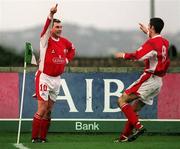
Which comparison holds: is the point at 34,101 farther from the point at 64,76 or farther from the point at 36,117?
the point at 36,117

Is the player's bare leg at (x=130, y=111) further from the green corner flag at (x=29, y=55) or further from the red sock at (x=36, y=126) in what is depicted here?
the green corner flag at (x=29, y=55)

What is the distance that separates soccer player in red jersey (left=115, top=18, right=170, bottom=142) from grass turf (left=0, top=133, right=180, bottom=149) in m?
0.35

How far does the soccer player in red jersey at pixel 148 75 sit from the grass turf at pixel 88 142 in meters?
0.35

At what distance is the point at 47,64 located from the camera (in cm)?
1698

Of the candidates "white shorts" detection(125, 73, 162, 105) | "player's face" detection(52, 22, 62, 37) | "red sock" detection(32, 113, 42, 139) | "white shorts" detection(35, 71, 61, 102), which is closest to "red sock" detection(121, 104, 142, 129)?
"white shorts" detection(125, 73, 162, 105)

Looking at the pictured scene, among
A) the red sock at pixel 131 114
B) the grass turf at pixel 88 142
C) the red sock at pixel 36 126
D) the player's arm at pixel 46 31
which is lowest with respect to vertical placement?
the grass turf at pixel 88 142

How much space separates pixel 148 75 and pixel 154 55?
0.48 metres

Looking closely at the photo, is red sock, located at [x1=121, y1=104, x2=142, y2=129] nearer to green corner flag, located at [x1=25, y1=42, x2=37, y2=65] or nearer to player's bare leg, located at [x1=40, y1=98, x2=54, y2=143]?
player's bare leg, located at [x1=40, y1=98, x2=54, y2=143]

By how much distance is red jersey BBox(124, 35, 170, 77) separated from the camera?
16328mm

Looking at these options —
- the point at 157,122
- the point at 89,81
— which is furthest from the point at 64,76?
the point at 157,122

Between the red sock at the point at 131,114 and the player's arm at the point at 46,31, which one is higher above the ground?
the player's arm at the point at 46,31

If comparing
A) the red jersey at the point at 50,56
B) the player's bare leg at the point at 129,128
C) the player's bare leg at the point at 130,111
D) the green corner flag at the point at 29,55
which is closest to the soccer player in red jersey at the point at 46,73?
the red jersey at the point at 50,56

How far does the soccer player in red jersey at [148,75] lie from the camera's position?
54.1ft

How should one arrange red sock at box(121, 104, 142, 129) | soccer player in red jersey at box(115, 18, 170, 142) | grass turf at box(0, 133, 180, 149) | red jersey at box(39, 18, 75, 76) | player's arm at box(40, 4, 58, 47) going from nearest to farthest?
1. grass turf at box(0, 133, 180, 149)
2. soccer player in red jersey at box(115, 18, 170, 142)
3. player's arm at box(40, 4, 58, 47)
4. red sock at box(121, 104, 142, 129)
5. red jersey at box(39, 18, 75, 76)
